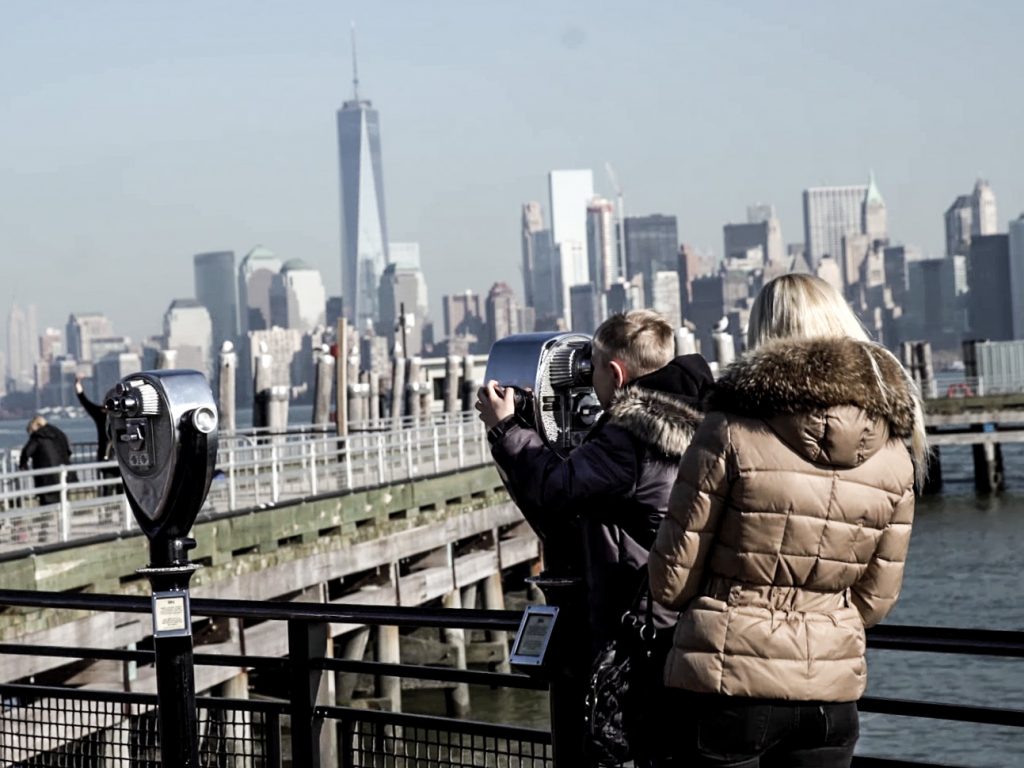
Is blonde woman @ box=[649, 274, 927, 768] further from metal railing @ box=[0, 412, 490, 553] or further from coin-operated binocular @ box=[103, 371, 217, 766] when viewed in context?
metal railing @ box=[0, 412, 490, 553]

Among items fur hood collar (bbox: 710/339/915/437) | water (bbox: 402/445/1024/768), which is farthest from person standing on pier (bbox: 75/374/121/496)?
fur hood collar (bbox: 710/339/915/437)

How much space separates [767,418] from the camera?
3615mm

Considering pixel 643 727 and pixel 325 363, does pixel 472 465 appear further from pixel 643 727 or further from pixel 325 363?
pixel 643 727

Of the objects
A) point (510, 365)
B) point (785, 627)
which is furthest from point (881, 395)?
point (510, 365)

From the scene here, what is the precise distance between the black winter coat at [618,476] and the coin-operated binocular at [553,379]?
0.76 ft

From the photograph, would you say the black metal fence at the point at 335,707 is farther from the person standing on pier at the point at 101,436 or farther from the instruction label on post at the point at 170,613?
the person standing on pier at the point at 101,436

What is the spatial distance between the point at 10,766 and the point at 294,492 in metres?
16.1

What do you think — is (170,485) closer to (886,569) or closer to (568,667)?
(568,667)

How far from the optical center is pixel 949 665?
23344mm

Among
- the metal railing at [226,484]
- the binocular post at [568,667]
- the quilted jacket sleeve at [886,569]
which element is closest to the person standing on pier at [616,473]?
the binocular post at [568,667]

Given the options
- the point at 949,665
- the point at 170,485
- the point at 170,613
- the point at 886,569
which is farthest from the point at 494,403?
the point at 949,665

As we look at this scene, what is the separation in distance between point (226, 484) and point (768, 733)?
18932 mm

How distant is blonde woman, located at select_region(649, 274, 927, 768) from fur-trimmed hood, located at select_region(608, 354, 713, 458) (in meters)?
0.37

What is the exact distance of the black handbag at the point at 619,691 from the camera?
386 cm
